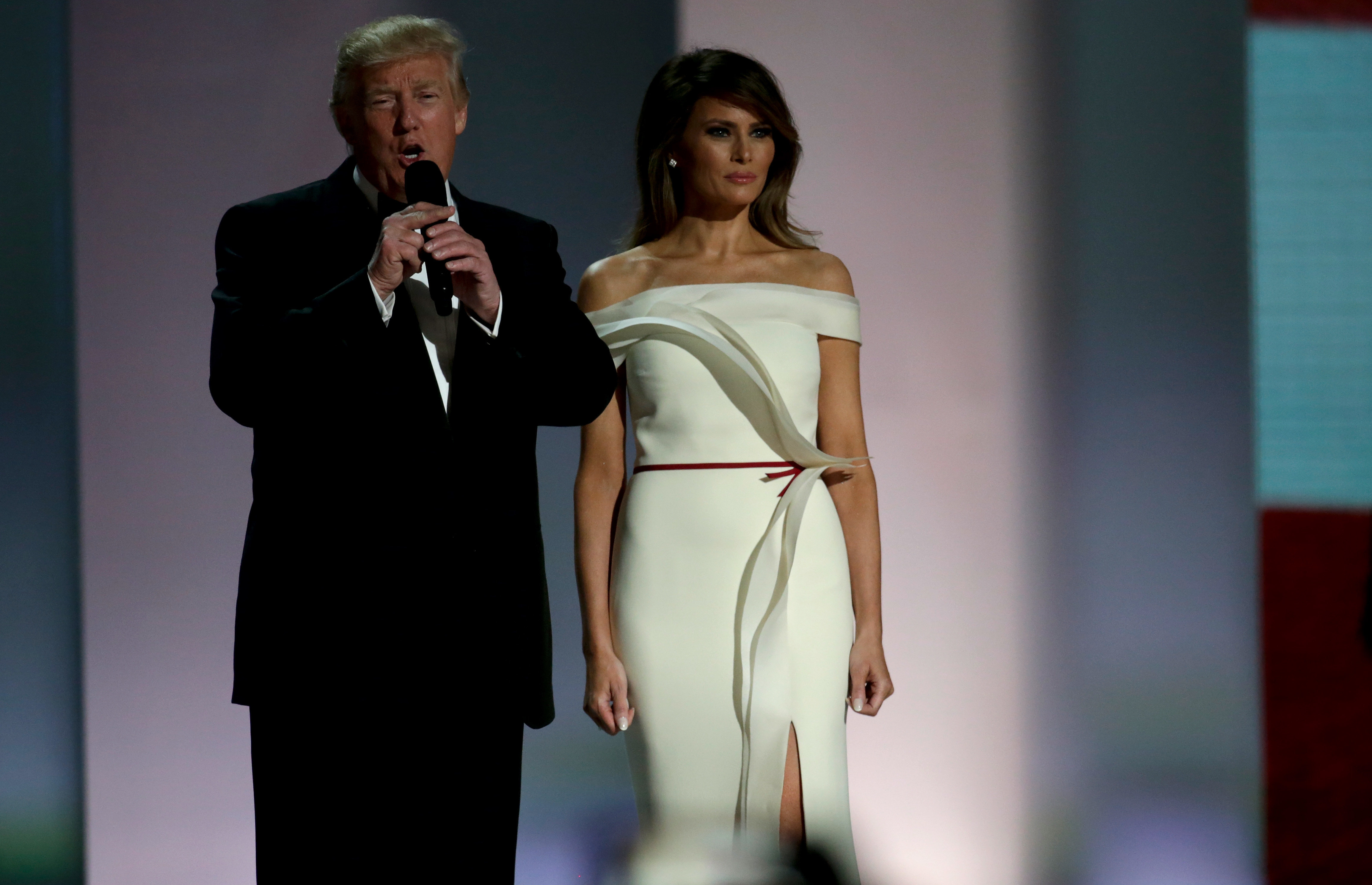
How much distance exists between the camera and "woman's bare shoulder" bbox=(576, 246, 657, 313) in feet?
8.68

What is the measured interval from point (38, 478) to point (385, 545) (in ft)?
6.18

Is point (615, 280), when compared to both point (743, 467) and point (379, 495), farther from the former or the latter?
point (379, 495)

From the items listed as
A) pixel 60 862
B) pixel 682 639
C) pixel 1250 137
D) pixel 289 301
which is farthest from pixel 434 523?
pixel 1250 137

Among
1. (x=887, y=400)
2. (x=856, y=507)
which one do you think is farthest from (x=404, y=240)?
(x=887, y=400)

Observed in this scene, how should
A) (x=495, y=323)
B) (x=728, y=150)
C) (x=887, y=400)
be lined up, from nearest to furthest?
(x=495, y=323) < (x=728, y=150) < (x=887, y=400)

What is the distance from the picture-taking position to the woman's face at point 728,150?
2615 mm

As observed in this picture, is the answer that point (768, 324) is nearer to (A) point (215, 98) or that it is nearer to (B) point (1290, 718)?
(A) point (215, 98)

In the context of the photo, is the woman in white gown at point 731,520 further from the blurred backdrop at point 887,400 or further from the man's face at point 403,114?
the blurred backdrop at point 887,400

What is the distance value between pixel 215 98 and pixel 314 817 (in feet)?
7.14

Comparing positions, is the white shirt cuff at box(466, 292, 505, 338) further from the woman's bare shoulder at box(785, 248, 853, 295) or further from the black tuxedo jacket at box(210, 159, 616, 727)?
the woman's bare shoulder at box(785, 248, 853, 295)

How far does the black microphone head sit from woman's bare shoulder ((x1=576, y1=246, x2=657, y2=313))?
0.67m

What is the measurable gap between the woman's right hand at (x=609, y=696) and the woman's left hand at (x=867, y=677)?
1.40 ft

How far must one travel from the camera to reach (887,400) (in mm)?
3670

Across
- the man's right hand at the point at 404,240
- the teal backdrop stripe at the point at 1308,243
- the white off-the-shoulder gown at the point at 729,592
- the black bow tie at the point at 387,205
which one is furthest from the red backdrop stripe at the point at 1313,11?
the man's right hand at the point at 404,240
